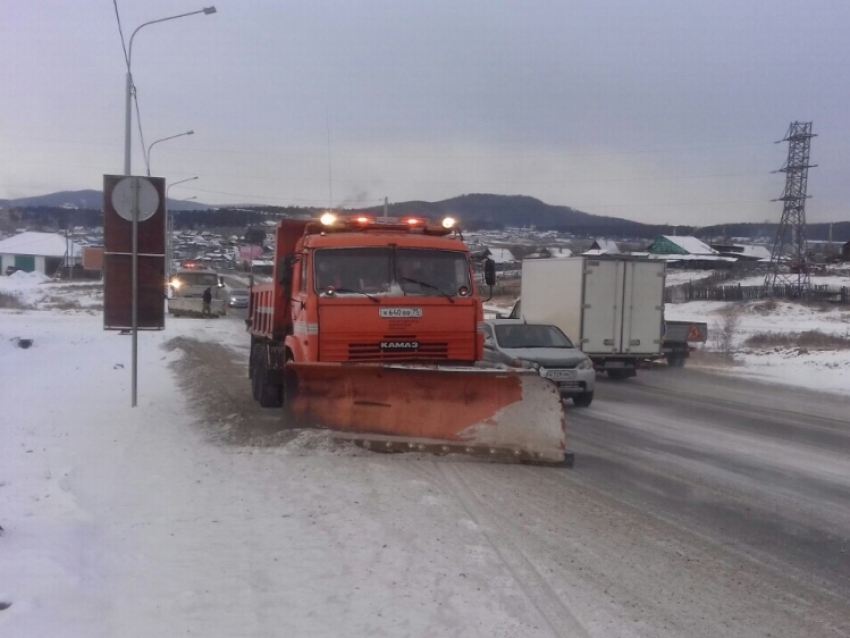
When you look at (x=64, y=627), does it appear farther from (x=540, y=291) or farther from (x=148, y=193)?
(x=540, y=291)

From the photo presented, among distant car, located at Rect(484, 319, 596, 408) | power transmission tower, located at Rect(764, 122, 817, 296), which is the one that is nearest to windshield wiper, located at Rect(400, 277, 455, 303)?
distant car, located at Rect(484, 319, 596, 408)

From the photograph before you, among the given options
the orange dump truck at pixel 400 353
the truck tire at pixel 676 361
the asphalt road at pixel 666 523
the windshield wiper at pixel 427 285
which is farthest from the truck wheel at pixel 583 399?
the truck tire at pixel 676 361

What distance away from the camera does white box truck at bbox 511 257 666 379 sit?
2075 centimetres

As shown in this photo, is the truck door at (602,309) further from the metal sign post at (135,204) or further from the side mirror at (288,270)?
the metal sign post at (135,204)

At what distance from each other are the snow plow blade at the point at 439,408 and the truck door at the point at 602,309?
1138cm

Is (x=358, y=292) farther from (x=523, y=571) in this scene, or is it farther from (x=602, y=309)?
(x=602, y=309)

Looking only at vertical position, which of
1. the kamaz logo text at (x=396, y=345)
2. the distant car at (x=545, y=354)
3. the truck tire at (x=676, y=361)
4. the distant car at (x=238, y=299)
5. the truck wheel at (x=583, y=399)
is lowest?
the distant car at (x=238, y=299)

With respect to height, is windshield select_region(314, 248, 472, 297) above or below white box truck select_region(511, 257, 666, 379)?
above

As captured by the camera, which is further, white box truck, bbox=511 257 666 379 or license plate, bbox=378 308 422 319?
white box truck, bbox=511 257 666 379

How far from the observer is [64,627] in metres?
4.58

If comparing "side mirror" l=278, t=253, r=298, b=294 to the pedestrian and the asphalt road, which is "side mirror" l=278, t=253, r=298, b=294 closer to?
the asphalt road

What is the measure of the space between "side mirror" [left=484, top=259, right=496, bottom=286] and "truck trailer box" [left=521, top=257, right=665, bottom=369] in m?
9.63

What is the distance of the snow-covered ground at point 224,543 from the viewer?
487 centimetres

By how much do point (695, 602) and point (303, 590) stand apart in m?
2.46
